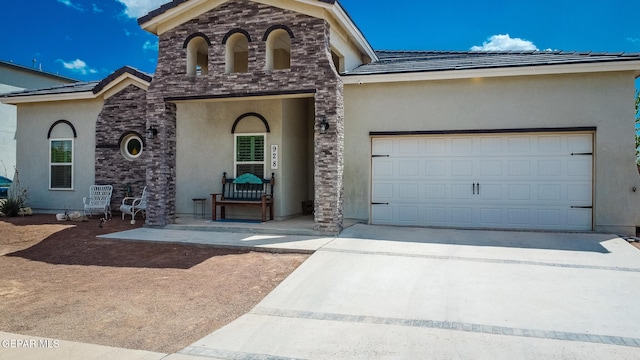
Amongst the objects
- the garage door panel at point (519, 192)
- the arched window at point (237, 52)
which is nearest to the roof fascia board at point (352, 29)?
the arched window at point (237, 52)

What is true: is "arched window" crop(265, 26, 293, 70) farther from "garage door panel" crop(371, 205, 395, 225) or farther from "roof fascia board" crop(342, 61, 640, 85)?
"garage door panel" crop(371, 205, 395, 225)

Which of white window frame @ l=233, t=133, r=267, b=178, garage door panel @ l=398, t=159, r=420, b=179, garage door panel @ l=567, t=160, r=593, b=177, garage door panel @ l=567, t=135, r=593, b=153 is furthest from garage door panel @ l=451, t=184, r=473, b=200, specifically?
white window frame @ l=233, t=133, r=267, b=178

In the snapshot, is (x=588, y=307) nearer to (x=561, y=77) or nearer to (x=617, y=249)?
(x=617, y=249)

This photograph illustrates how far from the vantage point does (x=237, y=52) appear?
1315 cm

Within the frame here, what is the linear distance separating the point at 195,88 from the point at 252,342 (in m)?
7.87

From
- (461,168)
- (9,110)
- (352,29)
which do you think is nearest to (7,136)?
(9,110)

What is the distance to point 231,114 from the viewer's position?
12.6 m

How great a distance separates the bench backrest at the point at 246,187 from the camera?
11492mm

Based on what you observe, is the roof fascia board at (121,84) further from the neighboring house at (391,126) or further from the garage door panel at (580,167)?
the garage door panel at (580,167)

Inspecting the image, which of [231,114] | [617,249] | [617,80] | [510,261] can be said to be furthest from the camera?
[231,114]

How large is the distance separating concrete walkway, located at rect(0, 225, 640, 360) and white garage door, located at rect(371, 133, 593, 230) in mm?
1397

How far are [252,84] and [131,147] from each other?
6019 millimetres

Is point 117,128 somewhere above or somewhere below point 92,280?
above

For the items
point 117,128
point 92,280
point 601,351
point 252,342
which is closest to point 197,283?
point 92,280
